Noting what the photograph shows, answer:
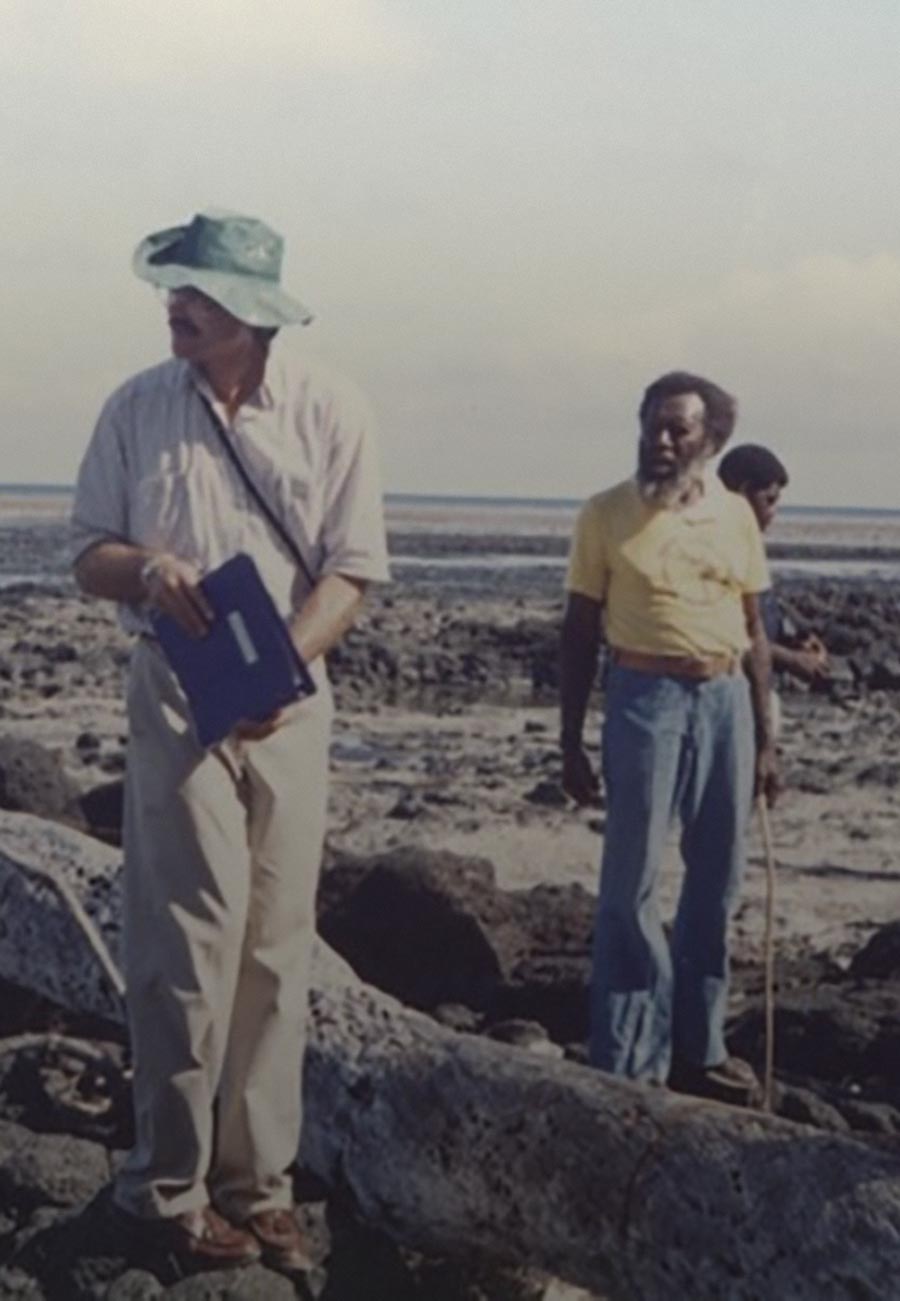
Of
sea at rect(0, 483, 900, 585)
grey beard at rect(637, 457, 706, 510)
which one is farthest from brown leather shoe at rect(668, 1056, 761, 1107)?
sea at rect(0, 483, 900, 585)

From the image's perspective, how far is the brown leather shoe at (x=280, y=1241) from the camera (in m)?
5.84

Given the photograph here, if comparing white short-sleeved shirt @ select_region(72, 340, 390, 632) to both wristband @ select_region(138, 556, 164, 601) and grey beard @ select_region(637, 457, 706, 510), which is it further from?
grey beard @ select_region(637, 457, 706, 510)

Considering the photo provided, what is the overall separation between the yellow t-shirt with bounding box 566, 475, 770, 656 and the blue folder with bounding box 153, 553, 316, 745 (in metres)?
2.00

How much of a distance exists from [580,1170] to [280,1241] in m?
0.65

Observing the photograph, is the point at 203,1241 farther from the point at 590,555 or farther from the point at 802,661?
the point at 802,661

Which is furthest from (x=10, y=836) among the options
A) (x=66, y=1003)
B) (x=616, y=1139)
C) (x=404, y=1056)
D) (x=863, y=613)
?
(x=863, y=613)

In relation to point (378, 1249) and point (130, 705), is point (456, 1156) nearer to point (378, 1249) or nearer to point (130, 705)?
point (378, 1249)

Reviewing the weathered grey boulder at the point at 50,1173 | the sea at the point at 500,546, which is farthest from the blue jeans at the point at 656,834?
the sea at the point at 500,546

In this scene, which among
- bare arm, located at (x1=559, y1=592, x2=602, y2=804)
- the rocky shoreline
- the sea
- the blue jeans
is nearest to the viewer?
the rocky shoreline

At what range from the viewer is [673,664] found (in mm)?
7586

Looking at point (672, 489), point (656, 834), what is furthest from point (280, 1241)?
point (672, 489)

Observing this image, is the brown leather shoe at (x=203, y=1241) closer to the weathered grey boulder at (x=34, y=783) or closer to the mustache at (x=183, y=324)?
the mustache at (x=183, y=324)

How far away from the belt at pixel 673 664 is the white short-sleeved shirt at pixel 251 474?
180 cm

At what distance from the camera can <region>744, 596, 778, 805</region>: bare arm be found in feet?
26.4
